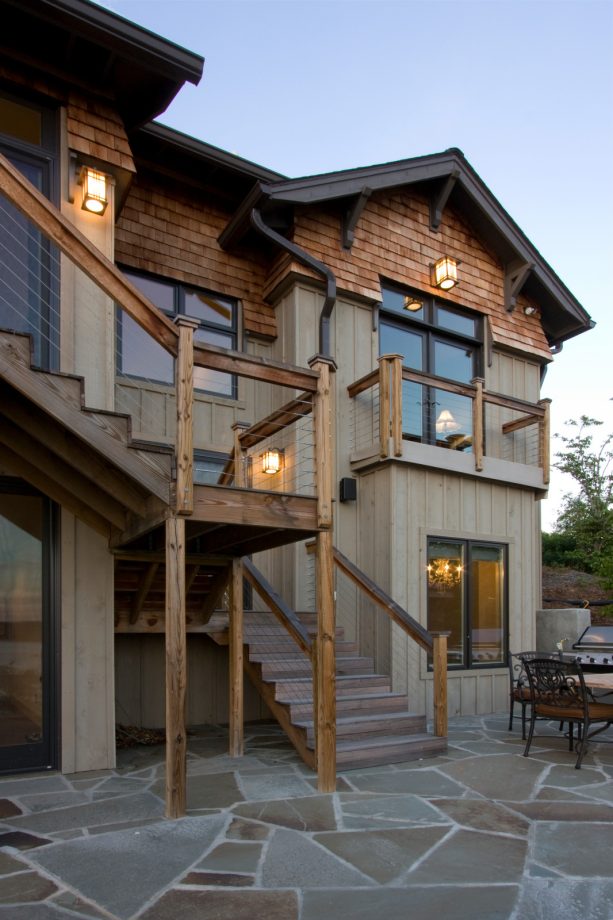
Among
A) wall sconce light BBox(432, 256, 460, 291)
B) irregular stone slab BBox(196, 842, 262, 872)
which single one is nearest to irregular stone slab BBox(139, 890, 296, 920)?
irregular stone slab BBox(196, 842, 262, 872)

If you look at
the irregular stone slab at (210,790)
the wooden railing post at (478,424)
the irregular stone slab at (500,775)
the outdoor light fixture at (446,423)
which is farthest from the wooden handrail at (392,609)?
the outdoor light fixture at (446,423)

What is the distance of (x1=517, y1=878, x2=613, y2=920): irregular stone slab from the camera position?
335 cm

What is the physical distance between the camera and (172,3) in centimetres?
1295

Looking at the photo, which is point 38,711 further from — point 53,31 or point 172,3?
point 172,3

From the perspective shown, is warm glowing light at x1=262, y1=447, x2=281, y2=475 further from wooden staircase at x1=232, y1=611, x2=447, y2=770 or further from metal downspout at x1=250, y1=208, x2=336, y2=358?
wooden staircase at x1=232, y1=611, x2=447, y2=770

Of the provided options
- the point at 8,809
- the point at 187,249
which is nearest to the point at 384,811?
the point at 8,809

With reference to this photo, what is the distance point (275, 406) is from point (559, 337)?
5.36 meters

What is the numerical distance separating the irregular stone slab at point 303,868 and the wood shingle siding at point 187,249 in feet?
20.3

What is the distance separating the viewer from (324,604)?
5.45 meters

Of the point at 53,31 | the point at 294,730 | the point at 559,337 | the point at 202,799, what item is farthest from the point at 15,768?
the point at 559,337

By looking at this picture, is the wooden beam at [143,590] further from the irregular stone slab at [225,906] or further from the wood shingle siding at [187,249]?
the wood shingle siding at [187,249]

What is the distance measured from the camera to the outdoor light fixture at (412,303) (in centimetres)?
973

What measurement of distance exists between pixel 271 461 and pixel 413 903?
18.1 ft

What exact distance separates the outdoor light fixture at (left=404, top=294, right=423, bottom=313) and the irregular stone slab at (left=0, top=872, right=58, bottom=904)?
→ 7858 millimetres
